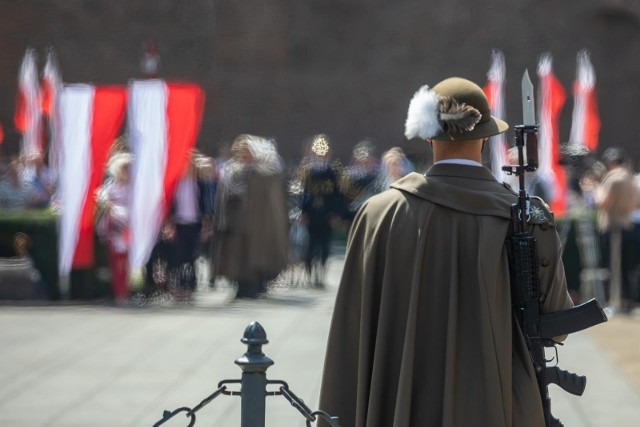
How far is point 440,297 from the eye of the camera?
4250mm

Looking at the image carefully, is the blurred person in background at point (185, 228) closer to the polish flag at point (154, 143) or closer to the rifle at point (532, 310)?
the polish flag at point (154, 143)

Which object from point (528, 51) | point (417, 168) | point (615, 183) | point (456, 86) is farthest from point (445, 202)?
point (528, 51)

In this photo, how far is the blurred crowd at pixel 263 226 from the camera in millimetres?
14156

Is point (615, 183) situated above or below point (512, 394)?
above

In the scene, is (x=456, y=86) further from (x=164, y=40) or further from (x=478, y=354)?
(x=164, y=40)

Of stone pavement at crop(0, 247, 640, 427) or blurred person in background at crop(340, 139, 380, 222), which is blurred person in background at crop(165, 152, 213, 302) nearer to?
stone pavement at crop(0, 247, 640, 427)

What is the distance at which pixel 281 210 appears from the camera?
1579 centimetres

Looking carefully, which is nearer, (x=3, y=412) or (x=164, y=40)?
(x=3, y=412)

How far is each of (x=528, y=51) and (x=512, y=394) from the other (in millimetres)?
29074

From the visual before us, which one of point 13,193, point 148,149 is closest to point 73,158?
point 148,149

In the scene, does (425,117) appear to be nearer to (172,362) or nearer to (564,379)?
(564,379)

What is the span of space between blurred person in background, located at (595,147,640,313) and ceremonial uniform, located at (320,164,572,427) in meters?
9.81

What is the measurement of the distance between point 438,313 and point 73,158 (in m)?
10.8

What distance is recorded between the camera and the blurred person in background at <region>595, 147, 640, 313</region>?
45.6 feet
